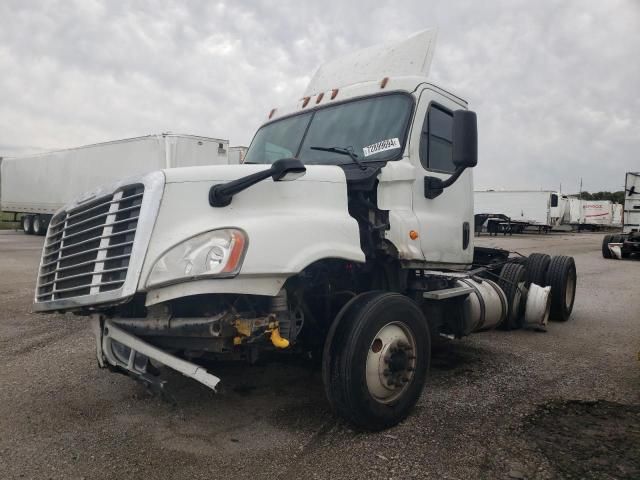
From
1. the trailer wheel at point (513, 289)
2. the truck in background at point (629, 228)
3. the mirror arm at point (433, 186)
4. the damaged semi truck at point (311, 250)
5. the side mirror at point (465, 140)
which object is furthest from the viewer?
the truck in background at point (629, 228)

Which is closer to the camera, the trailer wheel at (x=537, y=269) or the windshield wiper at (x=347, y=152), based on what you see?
the windshield wiper at (x=347, y=152)

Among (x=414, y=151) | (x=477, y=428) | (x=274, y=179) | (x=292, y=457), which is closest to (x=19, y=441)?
(x=292, y=457)

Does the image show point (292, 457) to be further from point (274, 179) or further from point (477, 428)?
point (274, 179)

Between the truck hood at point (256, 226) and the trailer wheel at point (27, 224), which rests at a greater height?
the truck hood at point (256, 226)

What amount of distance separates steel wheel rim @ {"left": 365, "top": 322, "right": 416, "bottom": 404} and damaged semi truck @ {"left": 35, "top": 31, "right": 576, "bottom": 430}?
10 millimetres

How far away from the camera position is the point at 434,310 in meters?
4.80

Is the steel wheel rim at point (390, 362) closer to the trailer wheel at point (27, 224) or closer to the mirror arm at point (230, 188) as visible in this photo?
the mirror arm at point (230, 188)

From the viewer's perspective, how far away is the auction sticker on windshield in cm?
427

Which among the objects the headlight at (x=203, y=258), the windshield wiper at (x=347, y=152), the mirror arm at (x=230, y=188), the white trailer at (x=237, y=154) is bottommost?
the headlight at (x=203, y=258)

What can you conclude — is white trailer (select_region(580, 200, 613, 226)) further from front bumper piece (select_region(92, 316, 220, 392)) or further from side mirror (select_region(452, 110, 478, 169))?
front bumper piece (select_region(92, 316, 220, 392))

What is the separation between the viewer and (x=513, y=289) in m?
6.68

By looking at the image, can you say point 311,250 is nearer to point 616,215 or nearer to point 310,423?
point 310,423

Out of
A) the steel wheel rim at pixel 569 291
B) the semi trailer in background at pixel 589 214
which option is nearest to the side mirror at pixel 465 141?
the steel wheel rim at pixel 569 291

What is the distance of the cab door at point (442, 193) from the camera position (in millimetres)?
4379
